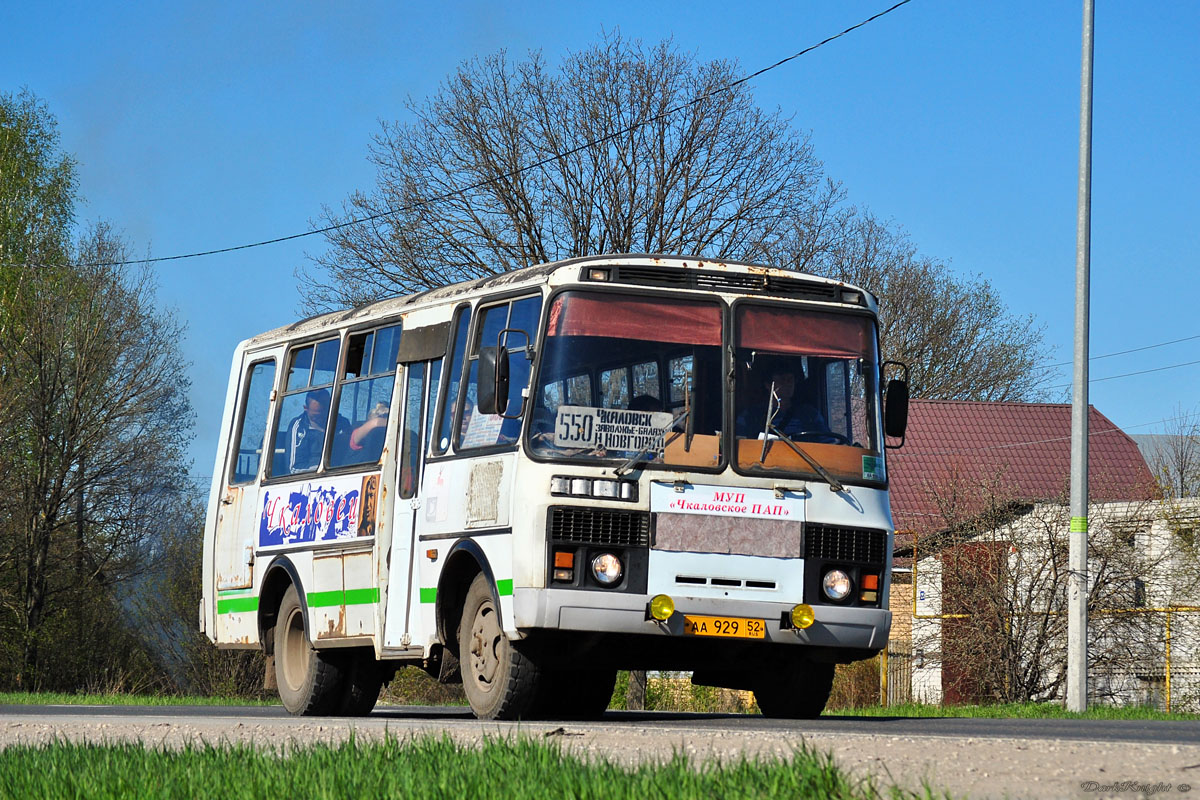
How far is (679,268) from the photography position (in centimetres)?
1238

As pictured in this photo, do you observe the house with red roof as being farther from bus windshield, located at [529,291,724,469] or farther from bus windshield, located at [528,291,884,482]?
bus windshield, located at [529,291,724,469]

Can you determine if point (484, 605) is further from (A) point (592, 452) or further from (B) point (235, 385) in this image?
(B) point (235, 385)

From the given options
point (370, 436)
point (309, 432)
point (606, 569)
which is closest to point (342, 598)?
point (370, 436)

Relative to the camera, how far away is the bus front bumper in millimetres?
11344

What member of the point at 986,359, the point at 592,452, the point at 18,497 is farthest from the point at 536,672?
the point at 986,359

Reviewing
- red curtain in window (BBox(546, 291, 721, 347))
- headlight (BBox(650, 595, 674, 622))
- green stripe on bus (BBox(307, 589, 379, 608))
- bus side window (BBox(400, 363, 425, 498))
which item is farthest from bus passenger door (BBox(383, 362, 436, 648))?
headlight (BBox(650, 595, 674, 622))

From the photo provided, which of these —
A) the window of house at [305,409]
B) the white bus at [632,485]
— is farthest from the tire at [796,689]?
the window of house at [305,409]

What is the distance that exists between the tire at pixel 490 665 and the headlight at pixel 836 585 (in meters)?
1.95

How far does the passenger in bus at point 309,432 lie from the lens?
15016 millimetres

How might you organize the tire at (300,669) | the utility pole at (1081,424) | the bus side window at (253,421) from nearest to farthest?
the tire at (300,669), the bus side window at (253,421), the utility pole at (1081,424)

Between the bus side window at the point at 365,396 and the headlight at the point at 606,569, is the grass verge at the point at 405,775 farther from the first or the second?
the bus side window at the point at 365,396

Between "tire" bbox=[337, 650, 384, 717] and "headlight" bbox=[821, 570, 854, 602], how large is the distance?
4.28 metres

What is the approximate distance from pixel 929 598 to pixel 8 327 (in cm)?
2615

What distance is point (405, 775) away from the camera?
22.4ft
